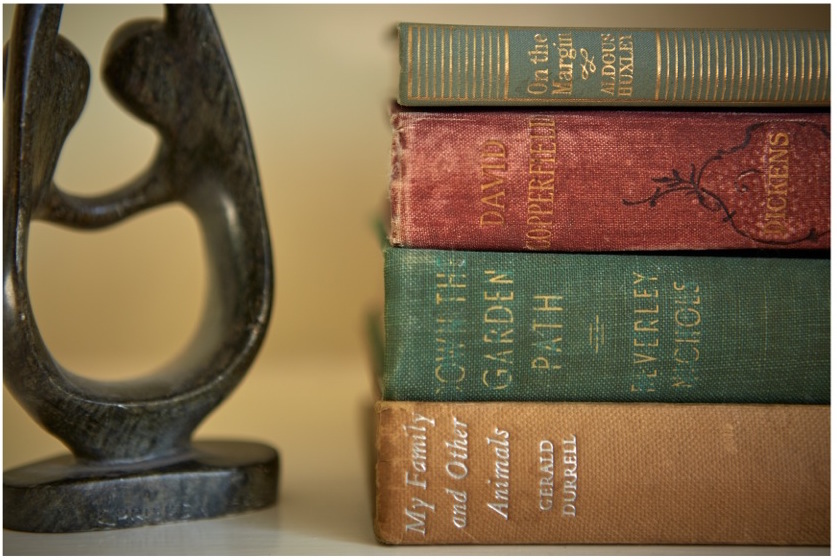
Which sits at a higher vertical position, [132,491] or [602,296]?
[602,296]

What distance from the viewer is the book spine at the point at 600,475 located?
684 millimetres

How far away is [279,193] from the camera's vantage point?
1.24 m

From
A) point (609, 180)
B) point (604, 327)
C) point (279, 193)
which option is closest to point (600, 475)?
point (604, 327)

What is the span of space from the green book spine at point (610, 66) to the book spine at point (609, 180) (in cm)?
1

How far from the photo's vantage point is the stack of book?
2.26 ft

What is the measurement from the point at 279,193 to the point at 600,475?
2.23ft

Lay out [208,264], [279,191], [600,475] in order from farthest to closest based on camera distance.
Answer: [279,191], [208,264], [600,475]

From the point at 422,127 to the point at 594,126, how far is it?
0.42 feet

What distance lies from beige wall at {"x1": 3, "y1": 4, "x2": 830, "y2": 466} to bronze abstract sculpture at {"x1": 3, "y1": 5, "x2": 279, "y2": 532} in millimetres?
362

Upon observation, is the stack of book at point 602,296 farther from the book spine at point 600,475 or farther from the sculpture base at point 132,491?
the sculpture base at point 132,491

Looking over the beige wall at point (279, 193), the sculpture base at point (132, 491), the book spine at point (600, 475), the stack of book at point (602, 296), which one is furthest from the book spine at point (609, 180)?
the beige wall at point (279, 193)

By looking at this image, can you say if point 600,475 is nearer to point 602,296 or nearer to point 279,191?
point 602,296

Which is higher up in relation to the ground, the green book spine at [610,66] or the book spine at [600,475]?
the green book spine at [610,66]

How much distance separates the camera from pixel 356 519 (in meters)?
0.77
